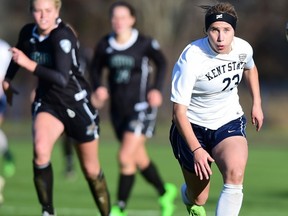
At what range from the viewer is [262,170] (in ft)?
59.5

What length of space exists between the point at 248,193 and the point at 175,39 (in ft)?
86.1

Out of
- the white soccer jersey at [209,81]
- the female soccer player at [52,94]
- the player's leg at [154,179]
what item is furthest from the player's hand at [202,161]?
the player's leg at [154,179]

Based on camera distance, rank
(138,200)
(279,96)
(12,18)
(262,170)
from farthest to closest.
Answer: (12,18) < (279,96) < (262,170) < (138,200)

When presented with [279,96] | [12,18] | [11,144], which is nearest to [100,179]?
[11,144]

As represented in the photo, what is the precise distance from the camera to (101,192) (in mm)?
9531

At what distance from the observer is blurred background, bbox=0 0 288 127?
1452 inches

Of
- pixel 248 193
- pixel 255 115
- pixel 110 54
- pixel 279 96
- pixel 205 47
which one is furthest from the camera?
pixel 279 96

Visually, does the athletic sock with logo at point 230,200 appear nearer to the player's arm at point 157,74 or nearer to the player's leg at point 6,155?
the player's arm at point 157,74

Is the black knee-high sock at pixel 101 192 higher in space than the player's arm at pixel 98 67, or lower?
lower

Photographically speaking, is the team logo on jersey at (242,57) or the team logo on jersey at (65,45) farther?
the team logo on jersey at (65,45)

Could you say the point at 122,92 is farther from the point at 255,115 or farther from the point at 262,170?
the point at 262,170

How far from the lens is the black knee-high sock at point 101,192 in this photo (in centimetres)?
947

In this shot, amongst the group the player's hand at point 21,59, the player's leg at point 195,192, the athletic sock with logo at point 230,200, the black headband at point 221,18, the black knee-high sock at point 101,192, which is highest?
the black headband at point 221,18

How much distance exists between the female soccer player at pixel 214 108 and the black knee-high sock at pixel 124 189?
2606 mm
